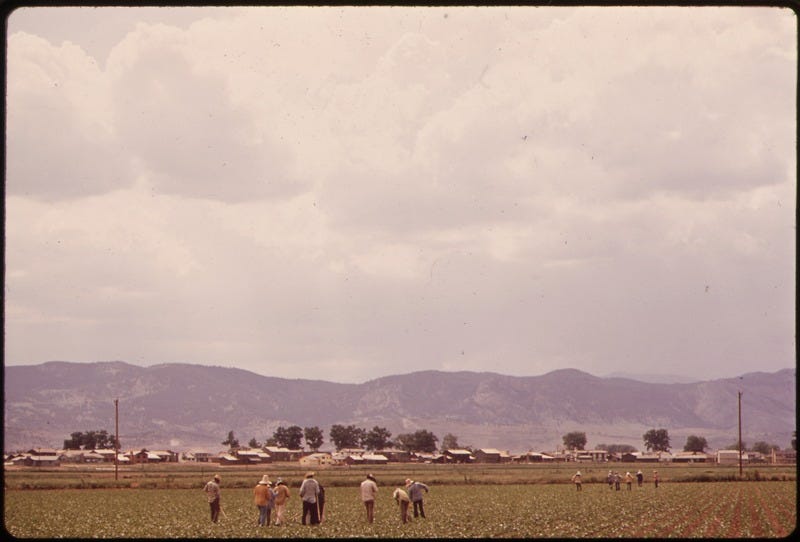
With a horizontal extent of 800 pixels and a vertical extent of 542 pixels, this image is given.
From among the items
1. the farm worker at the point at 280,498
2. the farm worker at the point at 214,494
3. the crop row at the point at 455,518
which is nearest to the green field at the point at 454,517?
the crop row at the point at 455,518

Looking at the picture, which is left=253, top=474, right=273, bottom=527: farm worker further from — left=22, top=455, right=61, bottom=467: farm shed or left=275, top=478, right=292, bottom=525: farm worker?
left=22, top=455, right=61, bottom=467: farm shed

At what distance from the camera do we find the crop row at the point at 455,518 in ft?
105

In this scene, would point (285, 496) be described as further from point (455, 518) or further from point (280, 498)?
point (455, 518)

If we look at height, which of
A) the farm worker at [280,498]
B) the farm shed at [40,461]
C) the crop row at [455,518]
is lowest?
the farm shed at [40,461]

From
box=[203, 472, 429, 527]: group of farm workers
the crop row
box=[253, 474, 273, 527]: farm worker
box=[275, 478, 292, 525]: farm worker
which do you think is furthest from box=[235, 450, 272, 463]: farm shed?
box=[253, 474, 273, 527]: farm worker

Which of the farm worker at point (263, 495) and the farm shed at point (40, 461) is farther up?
the farm worker at point (263, 495)

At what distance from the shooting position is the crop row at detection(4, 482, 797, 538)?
31969 mm

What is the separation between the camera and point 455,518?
3912 cm

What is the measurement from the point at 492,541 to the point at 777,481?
66.2 metres

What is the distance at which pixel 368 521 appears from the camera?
35.6 metres

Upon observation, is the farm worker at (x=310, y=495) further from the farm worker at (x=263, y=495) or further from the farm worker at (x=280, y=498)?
the farm worker at (x=263, y=495)

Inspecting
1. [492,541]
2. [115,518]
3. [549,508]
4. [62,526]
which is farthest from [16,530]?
[549,508]

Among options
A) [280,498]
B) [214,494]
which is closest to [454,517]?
[280,498]

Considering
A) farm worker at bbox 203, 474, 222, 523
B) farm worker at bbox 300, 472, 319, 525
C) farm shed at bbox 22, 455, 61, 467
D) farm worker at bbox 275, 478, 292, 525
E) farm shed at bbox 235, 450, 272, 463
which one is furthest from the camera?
farm shed at bbox 235, 450, 272, 463
